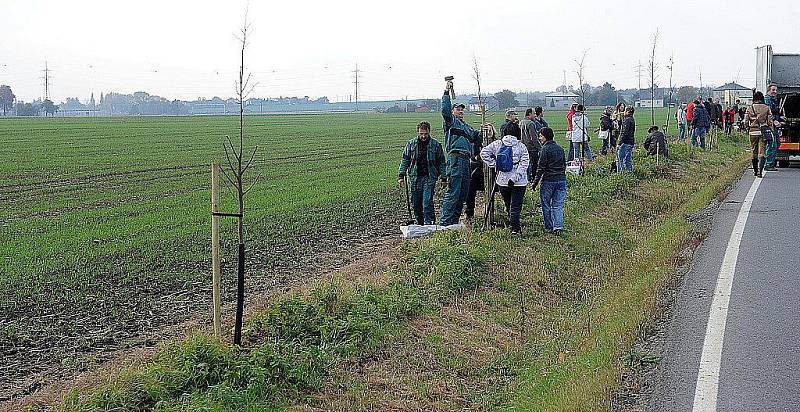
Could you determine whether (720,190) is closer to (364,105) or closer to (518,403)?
(518,403)

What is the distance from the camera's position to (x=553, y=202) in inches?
A: 519

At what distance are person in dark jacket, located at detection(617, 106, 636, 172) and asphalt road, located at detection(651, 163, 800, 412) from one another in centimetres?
662

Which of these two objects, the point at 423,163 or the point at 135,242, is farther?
the point at 135,242


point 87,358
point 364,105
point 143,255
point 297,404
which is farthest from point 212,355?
point 364,105

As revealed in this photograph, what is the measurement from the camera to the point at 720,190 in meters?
17.7

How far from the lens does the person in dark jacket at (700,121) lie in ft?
94.2

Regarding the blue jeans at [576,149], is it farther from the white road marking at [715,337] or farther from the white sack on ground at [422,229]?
the white road marking at [715,337]

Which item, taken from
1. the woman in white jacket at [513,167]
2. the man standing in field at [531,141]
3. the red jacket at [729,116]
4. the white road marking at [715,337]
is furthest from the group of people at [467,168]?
the red jacket at [729,116]

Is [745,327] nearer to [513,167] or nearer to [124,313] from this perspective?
[513,167]

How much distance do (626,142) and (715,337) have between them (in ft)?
42.7

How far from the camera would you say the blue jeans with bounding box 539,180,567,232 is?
13.0 metres

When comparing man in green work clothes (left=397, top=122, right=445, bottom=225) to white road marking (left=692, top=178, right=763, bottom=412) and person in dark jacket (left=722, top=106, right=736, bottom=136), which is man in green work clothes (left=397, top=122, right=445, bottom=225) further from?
person in dark jacket (left=722, top=106, right=736, bottom=136)

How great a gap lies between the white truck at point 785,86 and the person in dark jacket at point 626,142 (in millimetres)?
4450

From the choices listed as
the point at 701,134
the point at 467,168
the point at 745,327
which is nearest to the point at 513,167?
the point at 467,168
